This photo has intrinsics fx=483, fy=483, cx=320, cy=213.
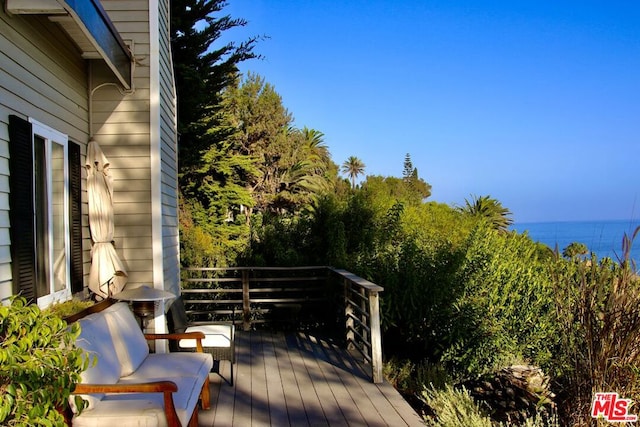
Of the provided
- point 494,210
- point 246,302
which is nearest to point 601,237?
point 246,302

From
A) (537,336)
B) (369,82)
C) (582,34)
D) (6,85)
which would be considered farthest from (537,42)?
(6,85)

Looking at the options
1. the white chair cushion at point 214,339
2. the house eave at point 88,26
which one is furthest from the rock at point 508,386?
the house eave at point 88,26

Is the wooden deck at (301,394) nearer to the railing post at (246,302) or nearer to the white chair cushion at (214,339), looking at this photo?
the white chair cushion at (214,339)

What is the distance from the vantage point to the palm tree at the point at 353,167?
173 ft

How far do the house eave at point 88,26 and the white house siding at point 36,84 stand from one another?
12cm

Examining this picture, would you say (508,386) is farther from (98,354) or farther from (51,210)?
(51,210)

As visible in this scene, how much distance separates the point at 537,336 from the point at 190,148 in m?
8.24

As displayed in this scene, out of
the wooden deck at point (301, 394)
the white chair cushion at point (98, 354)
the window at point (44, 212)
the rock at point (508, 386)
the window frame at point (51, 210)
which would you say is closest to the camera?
the white chair cushion at point (98, 354)

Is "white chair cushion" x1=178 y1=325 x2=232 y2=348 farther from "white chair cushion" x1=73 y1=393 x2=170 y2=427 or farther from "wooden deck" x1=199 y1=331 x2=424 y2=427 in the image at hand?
"white chair cushion" x1=73 y1=393 x2=170 y2=427

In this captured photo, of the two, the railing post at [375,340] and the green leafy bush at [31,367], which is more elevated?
the green leafy bush at [31,367]

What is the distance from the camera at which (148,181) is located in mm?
4613

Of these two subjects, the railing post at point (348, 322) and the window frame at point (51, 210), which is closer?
the window frame at point (51, 210)

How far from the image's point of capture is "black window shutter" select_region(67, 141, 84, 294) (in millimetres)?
3910

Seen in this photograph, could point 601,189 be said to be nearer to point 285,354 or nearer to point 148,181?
point 285,354
